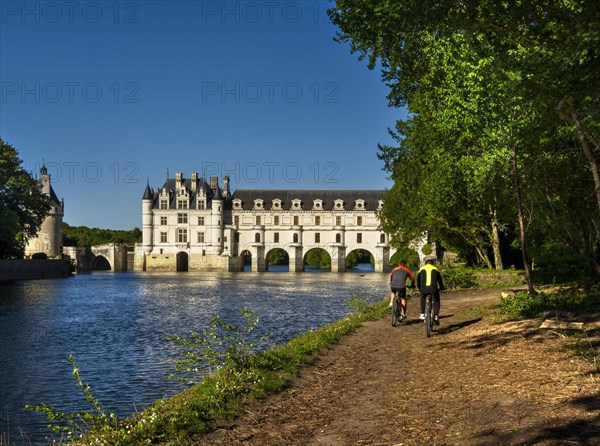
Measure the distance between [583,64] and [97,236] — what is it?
14859 centimetres

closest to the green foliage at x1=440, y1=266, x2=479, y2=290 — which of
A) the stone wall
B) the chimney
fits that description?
the stone wall

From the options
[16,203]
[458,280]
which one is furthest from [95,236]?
[458,280]

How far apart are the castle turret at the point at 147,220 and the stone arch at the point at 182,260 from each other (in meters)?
5.29

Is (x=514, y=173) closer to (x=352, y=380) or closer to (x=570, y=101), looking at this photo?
(x=570, y=101)

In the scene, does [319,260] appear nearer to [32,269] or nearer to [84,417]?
[32,269]

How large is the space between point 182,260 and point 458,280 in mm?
83462

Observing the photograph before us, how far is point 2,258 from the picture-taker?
68500mm

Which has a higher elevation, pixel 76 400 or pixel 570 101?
pixel 570 101

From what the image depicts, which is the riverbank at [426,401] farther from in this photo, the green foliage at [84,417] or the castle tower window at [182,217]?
the castle tower window at [182,217]

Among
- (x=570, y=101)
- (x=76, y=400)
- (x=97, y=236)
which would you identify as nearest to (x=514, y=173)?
(x=570, y=101)

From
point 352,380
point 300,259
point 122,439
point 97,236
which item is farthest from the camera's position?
point 97,236

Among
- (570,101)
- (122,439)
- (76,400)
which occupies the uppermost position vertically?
(570,101)

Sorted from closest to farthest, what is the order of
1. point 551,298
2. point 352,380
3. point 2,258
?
1. point 352,380
2. point 551,298
3. point 2,258

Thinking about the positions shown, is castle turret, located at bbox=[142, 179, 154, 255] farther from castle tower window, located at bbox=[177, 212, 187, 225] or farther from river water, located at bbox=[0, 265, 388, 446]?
river water, located at bbox=[0, 265, 388, 446]
